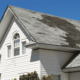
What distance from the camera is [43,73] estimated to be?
16672 mm

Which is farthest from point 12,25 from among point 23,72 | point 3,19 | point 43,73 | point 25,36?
point 43,73

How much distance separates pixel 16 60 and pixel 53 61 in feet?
11.4

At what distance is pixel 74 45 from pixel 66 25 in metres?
4.33

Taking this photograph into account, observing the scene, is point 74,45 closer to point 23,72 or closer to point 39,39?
point 39,39

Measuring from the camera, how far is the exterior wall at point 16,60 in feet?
57.0

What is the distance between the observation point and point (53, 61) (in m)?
17.4

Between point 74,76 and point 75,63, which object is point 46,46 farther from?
point 74,76

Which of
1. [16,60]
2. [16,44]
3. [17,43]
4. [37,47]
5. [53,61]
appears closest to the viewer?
[37,47]

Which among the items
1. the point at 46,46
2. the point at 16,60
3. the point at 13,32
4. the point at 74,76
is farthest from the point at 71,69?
the point at 13,32

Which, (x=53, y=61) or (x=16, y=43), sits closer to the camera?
(x=53, y=61)

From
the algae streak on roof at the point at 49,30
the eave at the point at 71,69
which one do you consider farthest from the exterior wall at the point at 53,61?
the algae streak on roof at the point at 49,30

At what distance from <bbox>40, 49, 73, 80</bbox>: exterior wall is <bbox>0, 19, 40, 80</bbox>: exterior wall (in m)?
0.45

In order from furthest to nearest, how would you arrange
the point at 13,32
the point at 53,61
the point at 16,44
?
the point at 13,32 → the point at 16,44 → the point at 53,61

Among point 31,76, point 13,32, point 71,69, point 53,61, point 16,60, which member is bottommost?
point 31,76
